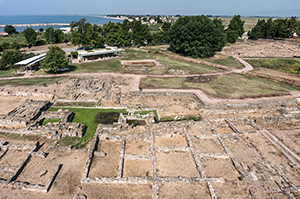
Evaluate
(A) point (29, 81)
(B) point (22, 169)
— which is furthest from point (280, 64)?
(A) point (29, 81)

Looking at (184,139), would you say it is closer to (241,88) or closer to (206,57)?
(241,88)

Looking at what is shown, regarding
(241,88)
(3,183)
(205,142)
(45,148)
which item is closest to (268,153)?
(205,142)

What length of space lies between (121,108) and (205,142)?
1520 cm

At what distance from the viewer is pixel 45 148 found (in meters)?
20.2

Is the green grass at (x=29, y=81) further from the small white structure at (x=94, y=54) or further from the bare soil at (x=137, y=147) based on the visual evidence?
the bare soil at (x=137, y=147)

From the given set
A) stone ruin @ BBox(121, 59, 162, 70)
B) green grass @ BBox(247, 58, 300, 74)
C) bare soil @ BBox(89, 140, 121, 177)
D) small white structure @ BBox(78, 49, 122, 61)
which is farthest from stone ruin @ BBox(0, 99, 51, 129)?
green grass @ BBox(247, 58, 300, 74)

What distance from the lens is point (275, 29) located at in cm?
9381

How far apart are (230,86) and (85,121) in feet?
105

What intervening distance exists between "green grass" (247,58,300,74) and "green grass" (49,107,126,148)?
49678mm

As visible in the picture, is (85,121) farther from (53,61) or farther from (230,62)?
(230,62)

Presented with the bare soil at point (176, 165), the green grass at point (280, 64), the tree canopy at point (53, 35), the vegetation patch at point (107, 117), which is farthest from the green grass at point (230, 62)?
the tree canopy at point (53, 35)

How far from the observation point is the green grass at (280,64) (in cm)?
4932

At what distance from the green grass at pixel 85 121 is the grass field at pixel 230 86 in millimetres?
13436

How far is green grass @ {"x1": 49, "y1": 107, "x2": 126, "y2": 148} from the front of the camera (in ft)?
70.0
